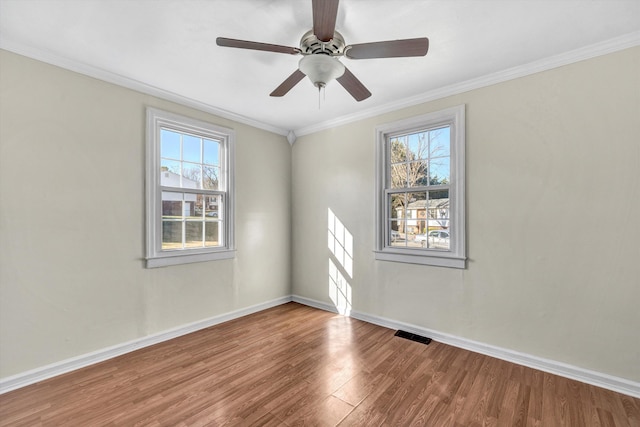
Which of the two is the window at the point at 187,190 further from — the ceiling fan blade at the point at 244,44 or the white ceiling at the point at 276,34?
the ceiling fan blade at the point at 244,44

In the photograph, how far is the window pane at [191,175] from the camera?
331 cm

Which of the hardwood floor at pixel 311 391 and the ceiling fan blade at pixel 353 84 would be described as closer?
the hardwood floor at pixel 311 391

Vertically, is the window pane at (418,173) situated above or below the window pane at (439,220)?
above

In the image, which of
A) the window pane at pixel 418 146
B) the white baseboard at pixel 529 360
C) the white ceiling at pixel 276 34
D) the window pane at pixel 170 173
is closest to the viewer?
the white ceiling at pixel 276 34

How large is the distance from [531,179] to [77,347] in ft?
14.0

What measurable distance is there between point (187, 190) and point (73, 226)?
3.55 ft

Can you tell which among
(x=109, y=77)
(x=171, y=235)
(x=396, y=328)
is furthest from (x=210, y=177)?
(x=396, y=328)

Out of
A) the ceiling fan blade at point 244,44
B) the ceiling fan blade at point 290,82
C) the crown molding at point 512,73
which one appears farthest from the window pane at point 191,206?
the crown molding at point 512,73

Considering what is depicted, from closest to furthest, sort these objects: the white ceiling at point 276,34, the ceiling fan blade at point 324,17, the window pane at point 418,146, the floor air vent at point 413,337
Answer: the ceiling fan blade at point 324,17
the white ceiling at point 276,34
the floor air vent at point 413,337
the window pane at point 418,146

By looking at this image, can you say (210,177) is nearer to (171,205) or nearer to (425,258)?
(171,205)

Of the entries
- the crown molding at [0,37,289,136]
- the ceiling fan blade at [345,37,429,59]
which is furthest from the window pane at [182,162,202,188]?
the ceiling fan blade at [345,37,429,59]

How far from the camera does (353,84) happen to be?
2283 millimetres

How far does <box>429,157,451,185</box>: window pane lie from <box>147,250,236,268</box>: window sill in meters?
2.60

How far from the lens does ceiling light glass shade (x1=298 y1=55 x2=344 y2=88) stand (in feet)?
6.41
